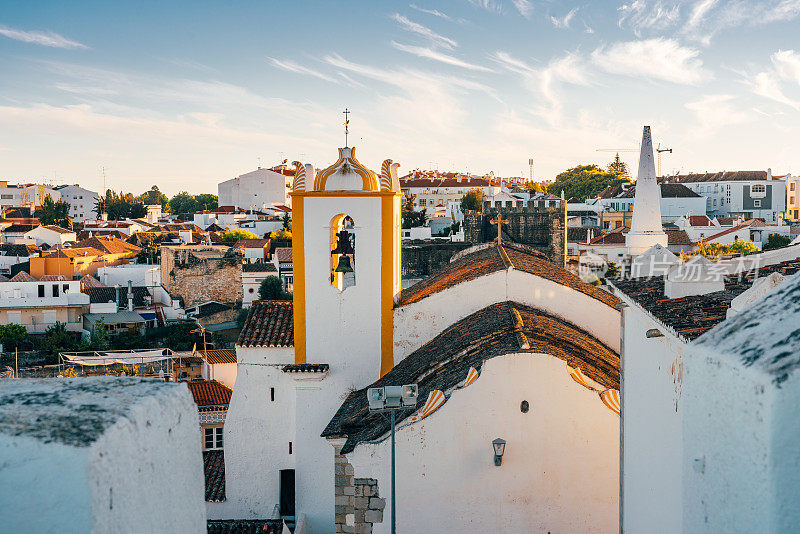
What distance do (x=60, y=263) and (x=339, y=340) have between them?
3587cm

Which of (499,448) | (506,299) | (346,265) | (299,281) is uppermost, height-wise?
(346,265)

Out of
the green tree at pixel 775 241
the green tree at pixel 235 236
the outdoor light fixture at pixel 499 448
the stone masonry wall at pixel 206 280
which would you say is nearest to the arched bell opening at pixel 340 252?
the outdoor light fixture at pixel 499 448

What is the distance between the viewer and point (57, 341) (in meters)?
Answer: 33.6

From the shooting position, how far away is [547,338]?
8703 mm

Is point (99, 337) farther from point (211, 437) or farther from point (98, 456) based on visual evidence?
point (98, 456)

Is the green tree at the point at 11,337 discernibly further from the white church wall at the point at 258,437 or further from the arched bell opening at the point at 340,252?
the arched bell opening at the point at 340,252

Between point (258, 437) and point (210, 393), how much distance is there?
6962 mm

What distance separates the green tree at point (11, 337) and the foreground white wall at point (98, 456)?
1403 inches

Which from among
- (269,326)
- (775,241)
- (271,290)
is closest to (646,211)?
(269,326)

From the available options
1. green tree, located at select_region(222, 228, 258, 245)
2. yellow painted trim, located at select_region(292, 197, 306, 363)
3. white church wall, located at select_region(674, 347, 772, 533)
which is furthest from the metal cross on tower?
green tree, located at select_region(222, 228, 258, 245)

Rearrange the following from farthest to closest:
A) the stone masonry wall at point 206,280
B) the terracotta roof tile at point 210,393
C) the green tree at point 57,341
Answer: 1. the stone masonry wall at point 206,280
2. the green tree at point 57,341
3. the terracotta roof tile at point 210,393

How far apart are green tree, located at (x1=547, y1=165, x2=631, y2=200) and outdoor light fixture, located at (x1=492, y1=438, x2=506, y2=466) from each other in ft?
196

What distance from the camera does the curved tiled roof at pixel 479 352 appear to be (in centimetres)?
785

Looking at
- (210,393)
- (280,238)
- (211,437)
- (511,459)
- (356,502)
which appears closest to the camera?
(511,459)
